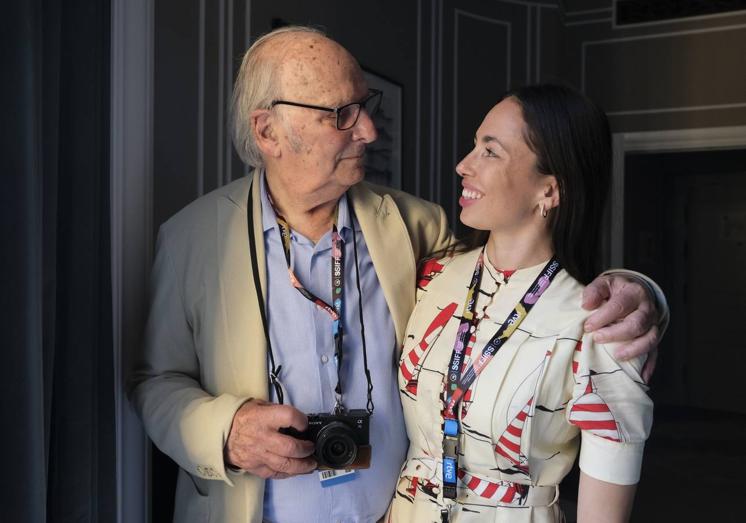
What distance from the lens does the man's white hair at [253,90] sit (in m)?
1.74

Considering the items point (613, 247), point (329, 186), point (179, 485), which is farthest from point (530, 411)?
point (613, 247)

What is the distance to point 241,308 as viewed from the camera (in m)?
1.65

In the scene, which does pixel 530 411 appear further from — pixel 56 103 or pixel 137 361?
pixel 56 103

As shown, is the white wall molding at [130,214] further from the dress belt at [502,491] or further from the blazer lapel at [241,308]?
the dress belt at [502,491]

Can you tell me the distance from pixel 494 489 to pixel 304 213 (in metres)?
0.75

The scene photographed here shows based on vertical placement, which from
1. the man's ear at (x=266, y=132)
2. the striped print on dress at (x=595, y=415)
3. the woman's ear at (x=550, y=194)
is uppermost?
the man's ear at (x=266, y=132)

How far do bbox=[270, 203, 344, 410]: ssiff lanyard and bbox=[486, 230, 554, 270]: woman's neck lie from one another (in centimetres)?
36

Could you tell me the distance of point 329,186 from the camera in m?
1.74

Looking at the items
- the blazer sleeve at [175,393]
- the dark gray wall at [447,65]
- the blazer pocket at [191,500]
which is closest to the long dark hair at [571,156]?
the blazer sleeve at [175,393]

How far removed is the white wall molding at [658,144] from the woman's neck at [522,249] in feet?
14.3

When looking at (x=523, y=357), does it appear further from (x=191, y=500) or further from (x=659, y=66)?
(x=659, y=66)

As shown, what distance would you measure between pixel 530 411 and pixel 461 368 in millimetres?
176

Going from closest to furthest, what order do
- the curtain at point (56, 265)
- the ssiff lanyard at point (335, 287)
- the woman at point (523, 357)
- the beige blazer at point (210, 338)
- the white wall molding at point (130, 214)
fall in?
the curtain at point (56, 265)
the woman at point (523, 357)
the beige blazer at point (210, 338)
the ssiff lanyard at point (335, 287)
the white wall molding at point (130, 214)

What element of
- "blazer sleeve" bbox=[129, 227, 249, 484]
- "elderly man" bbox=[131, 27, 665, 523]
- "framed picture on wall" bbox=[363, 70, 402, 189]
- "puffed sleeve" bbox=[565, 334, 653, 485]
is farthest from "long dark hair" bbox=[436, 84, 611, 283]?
"framed picture on wall" bbox=[363, 70, 402, 189]
